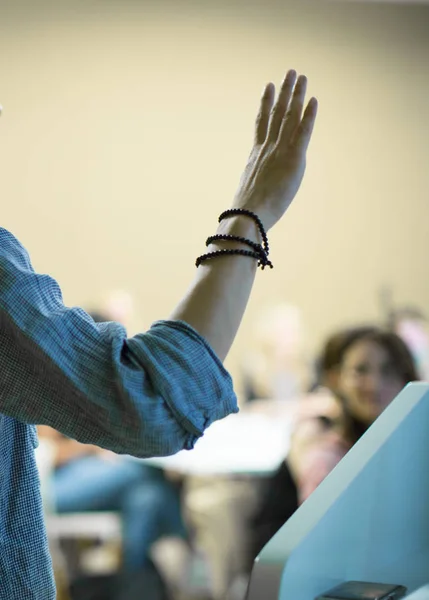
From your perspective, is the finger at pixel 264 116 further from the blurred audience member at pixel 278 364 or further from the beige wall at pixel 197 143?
the beige wall at pixel 197 143

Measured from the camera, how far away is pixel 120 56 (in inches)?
233

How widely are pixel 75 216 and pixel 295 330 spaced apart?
5.30ft

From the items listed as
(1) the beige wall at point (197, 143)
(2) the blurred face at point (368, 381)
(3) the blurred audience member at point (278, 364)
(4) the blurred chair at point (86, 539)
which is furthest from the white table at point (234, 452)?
(1) the beige wall at point (197, 143)

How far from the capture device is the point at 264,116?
883 mm

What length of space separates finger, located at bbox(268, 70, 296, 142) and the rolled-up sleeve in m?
0.26

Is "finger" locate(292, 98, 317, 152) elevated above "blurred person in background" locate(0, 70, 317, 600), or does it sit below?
above

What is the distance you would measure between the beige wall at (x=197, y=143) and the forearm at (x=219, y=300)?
4962 millimetres

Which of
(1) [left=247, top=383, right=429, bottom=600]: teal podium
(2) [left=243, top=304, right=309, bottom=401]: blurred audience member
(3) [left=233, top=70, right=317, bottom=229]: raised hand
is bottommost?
(2) [left=243, top=304, right=309, bottom=401]: blurred audience member

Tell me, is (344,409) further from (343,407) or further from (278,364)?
(278,364)

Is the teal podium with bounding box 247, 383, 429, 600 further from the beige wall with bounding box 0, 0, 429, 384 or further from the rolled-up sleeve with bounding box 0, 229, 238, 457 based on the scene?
the beige wall with bounding box 0, 0, 429, 384

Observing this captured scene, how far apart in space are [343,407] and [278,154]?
2216 mm

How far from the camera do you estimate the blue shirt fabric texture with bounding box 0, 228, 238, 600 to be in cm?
67

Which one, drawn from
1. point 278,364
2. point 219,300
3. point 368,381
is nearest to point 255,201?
point 219,300

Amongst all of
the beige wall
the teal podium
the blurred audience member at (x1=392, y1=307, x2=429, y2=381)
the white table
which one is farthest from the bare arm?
the beige wall
